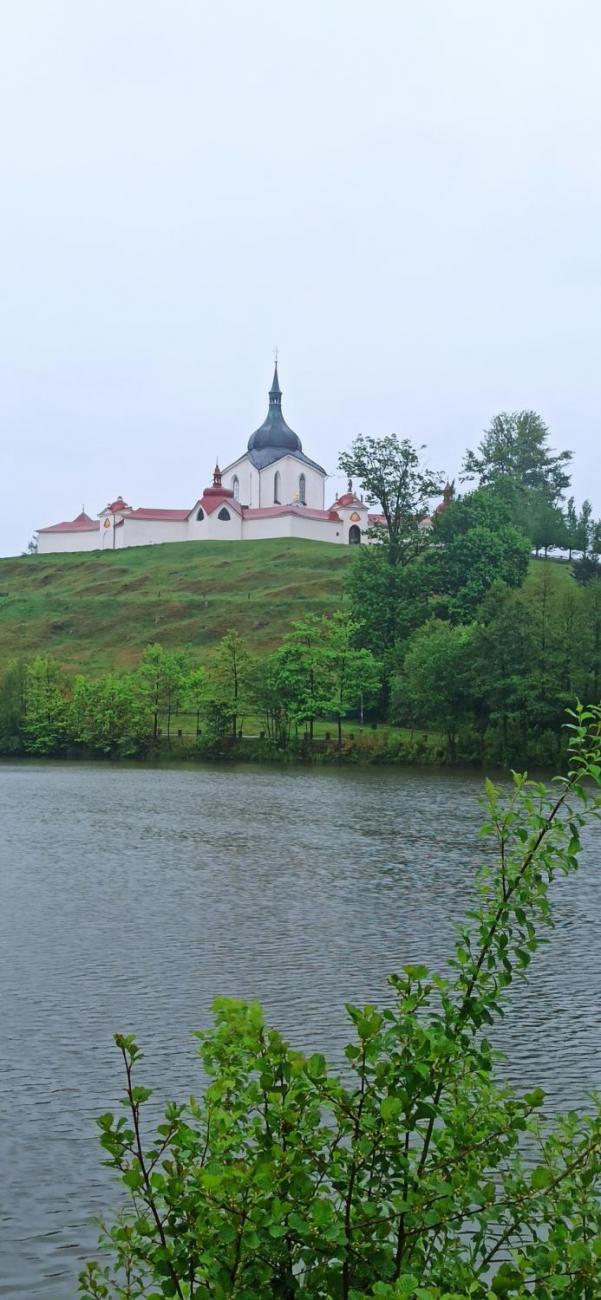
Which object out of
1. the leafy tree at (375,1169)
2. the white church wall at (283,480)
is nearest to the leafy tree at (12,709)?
the white church wall at (283,480)

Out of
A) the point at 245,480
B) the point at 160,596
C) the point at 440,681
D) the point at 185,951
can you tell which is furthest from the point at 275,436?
the point at 185,951

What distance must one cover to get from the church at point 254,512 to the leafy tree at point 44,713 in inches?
2847

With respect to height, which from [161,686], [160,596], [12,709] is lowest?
[12,709]

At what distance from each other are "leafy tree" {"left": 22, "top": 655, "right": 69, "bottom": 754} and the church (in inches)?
2847

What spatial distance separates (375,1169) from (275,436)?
7138 inches

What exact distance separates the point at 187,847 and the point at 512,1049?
77.2 ft

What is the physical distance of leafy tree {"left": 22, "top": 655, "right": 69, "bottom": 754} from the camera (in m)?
97.3

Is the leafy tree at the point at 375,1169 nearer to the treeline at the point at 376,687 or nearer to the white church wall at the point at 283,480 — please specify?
the treeline at the point at 376,687

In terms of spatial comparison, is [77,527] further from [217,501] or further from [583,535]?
[583,535]

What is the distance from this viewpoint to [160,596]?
145 meters

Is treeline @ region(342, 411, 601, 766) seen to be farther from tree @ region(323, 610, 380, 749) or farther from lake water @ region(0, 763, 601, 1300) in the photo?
lake water @ region(0, 763, 601, 1300)

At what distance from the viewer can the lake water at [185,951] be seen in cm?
1437

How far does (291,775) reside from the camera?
74.9 meters

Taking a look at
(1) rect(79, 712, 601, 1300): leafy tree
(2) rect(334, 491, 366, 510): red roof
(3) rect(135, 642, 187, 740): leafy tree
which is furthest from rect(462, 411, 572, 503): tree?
(1) rect(79, 712, 601, 1300): leafy tree
